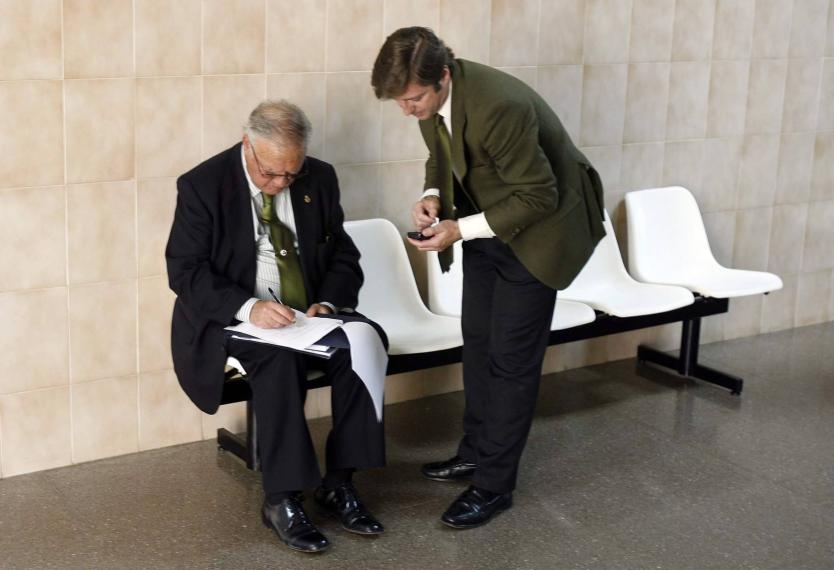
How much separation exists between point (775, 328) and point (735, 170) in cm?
93

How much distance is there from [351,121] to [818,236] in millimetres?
2842

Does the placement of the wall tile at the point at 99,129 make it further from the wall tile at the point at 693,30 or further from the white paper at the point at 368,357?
the wall tile at the point at 693,30

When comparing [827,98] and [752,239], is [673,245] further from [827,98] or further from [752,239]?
[827,98]

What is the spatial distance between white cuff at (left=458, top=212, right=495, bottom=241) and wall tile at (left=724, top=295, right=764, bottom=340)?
2.67 metres

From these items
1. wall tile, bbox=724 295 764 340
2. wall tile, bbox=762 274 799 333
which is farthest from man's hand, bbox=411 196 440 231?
wall tile, bbox=762 274 799 333

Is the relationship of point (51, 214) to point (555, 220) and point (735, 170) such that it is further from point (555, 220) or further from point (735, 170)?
point (735, 170)

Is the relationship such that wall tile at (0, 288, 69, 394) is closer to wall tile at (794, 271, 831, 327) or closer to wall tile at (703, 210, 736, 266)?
wall tile at (703, 210, 736, 266)

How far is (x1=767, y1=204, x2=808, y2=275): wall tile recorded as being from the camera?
18.9 feet

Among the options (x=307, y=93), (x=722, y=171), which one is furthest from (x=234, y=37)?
(x=722, y=171)

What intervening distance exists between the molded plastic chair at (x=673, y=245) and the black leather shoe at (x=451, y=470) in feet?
5.09

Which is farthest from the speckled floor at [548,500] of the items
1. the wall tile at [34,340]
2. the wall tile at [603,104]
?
the wall tile at [603,104]

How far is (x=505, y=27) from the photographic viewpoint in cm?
461

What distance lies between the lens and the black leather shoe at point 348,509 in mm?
3465

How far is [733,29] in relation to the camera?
Answer: 5.31 metres
